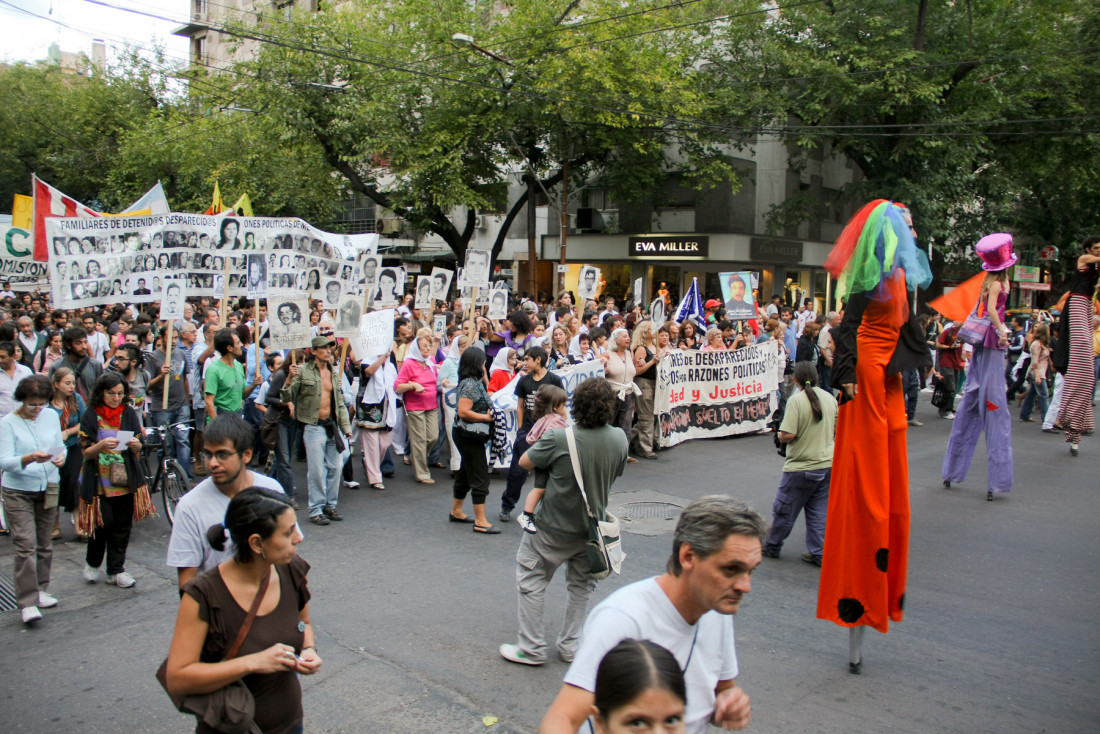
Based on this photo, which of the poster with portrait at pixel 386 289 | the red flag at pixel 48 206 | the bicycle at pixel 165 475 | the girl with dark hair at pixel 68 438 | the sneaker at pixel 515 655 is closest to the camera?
the sneaker at pixel 515 655

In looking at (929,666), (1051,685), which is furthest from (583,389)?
(1051,685)

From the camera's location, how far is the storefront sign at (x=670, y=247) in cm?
3234

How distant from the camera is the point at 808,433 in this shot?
6918 millimetres

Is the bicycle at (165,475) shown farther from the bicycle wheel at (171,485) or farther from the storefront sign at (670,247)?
the storefront sign at (670,247)

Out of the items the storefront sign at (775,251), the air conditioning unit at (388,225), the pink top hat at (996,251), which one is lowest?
the pink top hat at (996,251)

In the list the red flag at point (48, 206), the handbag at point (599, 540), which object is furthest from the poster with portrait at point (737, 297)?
the handbag at point (599, 540)

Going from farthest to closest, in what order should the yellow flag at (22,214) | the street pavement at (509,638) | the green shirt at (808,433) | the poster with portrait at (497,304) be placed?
1. the yellow flag at (22,214)
2. the poster with portrait at (497,304)
3. the green shirt at (808,433)
4. the street pavement at (509,638)

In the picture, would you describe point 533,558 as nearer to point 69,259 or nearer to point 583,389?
point 583,389

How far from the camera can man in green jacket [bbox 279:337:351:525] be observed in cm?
809

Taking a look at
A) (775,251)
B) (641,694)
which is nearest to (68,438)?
(641,694)

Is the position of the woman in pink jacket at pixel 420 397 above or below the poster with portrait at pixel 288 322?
below

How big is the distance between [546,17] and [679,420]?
681 inches

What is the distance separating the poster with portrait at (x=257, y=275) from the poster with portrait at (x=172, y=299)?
1354 millimetres

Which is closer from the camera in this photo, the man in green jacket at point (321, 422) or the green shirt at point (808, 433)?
the green shirt at point (808, 433)
